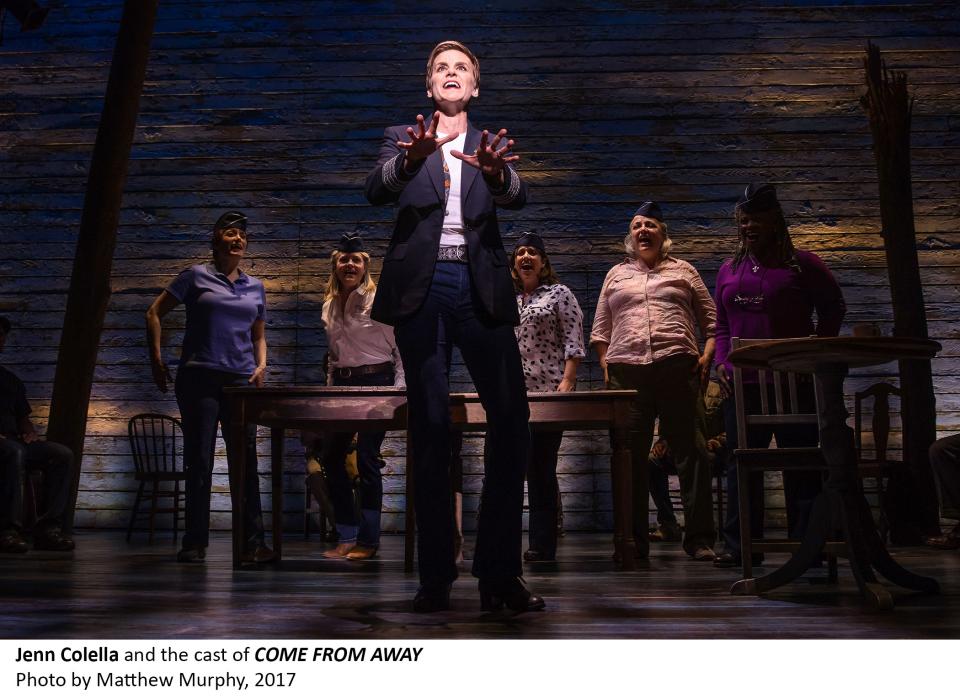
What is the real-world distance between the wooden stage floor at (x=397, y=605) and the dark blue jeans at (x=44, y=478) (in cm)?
109

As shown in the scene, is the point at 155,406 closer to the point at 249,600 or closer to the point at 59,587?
the point at 59,587

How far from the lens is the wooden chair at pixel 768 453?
3.06 m

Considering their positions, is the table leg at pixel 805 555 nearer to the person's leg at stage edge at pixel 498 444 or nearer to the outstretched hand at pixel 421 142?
the person's leg at stage edge at pixel 498 444

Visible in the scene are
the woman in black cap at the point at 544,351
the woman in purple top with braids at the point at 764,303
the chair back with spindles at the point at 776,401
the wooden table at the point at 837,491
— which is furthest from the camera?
the woman in black cap at the point at 544,351

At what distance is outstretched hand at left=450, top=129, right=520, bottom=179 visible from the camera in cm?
228

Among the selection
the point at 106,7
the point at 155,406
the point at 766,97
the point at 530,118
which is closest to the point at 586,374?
the point at 530,118

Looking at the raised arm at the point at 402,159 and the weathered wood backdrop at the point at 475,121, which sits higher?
the weathered wood backdrop at the point at 475,121

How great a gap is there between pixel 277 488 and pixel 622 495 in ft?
Result: 4.78

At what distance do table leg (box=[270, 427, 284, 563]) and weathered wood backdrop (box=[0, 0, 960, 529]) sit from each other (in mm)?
2564

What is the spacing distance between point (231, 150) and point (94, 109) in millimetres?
1152

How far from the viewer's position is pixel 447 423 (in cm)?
A: 240

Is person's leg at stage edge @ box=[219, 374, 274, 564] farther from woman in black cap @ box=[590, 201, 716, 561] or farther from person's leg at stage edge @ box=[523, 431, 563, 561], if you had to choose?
woman in black cap @ box=[590, 201, 716, 561]

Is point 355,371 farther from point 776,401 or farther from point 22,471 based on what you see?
point 22,471

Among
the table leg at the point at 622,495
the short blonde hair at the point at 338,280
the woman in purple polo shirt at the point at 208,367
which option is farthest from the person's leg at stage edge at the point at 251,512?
the table leg at the point at 622,495
